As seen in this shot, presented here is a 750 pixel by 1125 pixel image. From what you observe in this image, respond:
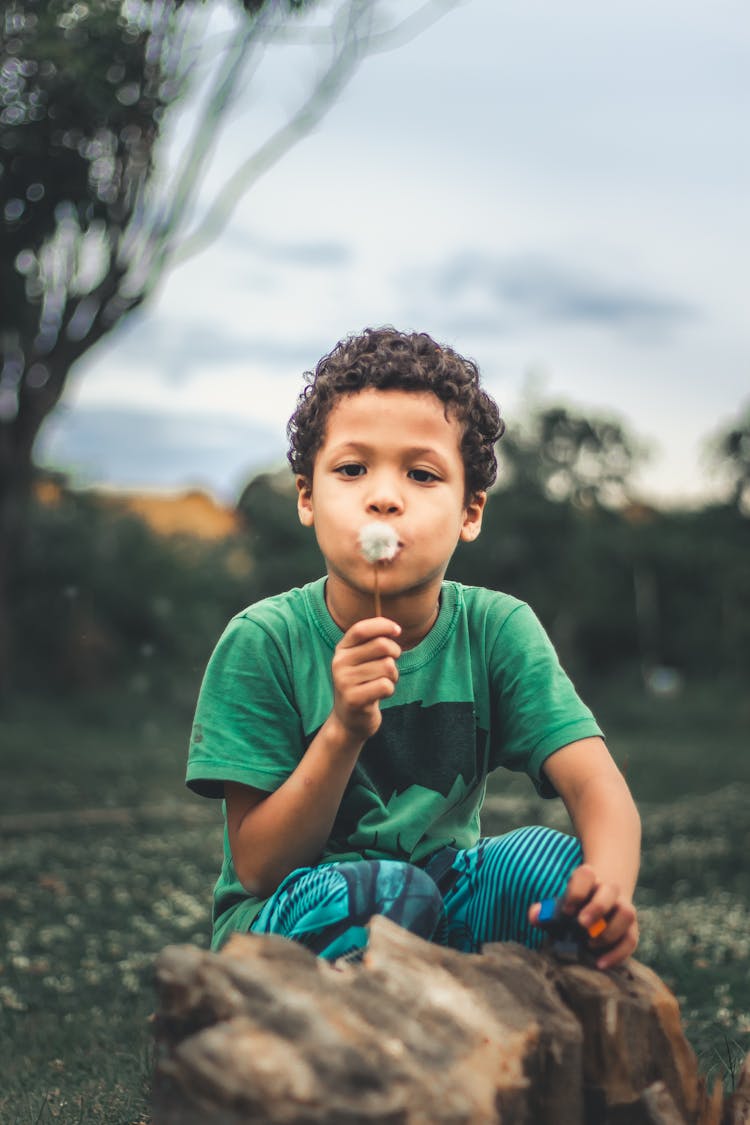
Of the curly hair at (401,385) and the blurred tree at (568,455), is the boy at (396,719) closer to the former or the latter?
the curly hair at (401,385)

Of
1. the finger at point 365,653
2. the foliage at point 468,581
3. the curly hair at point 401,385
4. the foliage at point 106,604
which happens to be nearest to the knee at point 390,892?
the finger at point 365,653

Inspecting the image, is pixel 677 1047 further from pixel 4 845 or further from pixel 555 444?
pixel 555 444

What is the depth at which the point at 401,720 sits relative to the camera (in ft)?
9.36

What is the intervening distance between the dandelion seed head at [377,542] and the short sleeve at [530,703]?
1.77 ft

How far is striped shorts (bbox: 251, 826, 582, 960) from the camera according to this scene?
2.41 metres

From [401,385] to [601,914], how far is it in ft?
4.02

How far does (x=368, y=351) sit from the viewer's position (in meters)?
2.86

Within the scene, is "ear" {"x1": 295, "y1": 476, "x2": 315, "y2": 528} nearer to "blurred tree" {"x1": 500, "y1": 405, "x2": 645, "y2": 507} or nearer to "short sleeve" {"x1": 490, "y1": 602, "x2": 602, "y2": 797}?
"short sleeve" {"x1": 490, "y1": 602, "x2": 602, "y2": 797}

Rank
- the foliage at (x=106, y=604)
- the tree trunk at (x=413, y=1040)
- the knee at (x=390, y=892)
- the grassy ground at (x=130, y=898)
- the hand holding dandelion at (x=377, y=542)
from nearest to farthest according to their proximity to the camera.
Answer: the tree trunk at (x=413, y=1040) → the knee at (x=390, y=892) → the hand holding dandelion at (x=377, y=542) → the grassy ground at (x=130, y=898) → the foliage at (x=106, y=604)

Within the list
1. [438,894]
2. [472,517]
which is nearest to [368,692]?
[438,894]

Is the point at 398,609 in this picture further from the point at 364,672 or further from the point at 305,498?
the point at 364,672

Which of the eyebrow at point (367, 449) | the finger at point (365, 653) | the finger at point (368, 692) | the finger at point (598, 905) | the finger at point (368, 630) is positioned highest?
the eyebrow at point (367, 449)

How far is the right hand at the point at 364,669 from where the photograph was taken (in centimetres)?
232

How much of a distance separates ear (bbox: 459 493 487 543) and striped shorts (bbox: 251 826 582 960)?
28.2 inches
